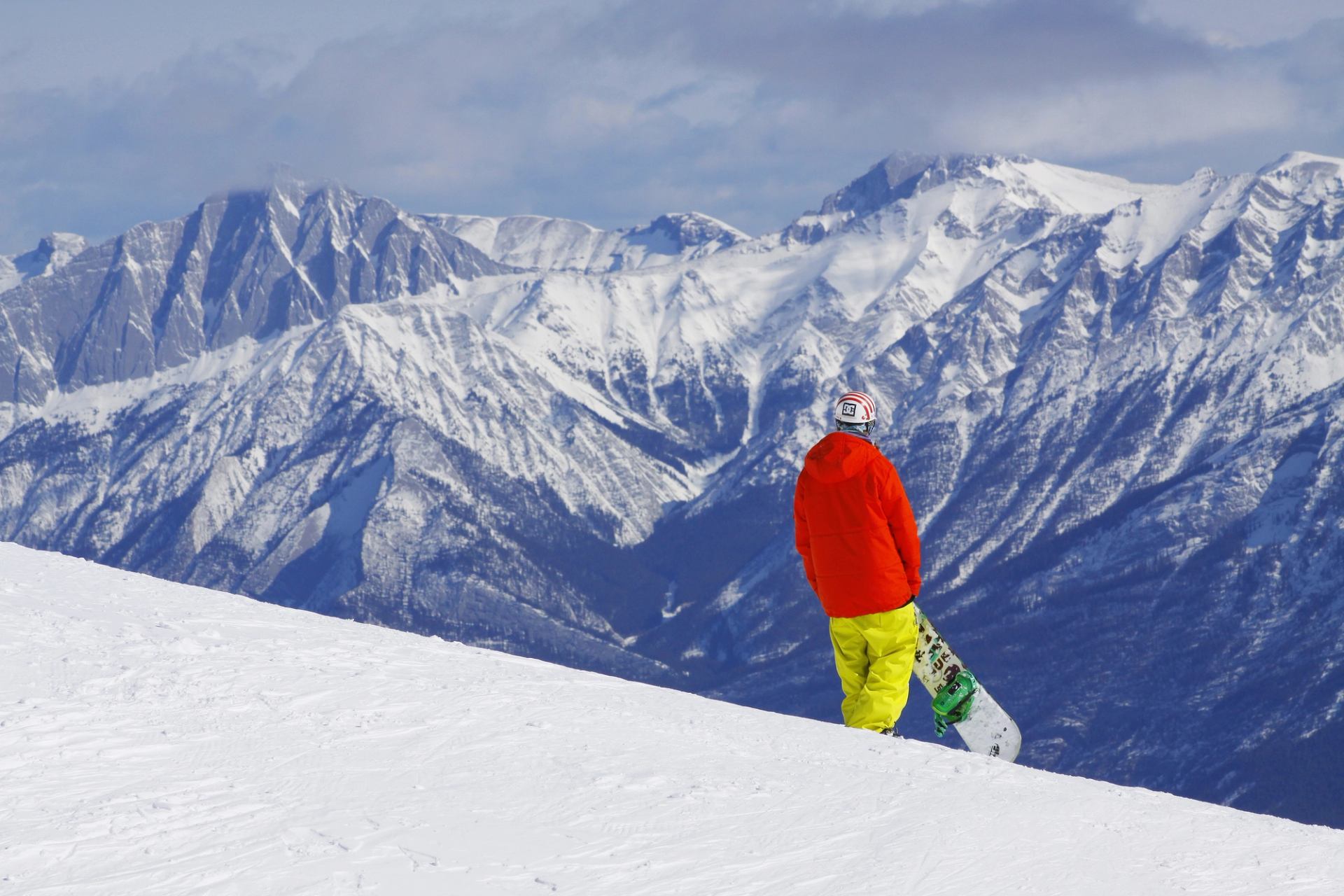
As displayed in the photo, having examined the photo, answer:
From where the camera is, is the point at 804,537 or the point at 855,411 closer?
the point at 855,411

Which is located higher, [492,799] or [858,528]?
[858,528]

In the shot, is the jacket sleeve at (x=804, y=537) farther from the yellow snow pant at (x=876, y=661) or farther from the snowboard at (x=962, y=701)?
the snowboard at (x=962, y=701)

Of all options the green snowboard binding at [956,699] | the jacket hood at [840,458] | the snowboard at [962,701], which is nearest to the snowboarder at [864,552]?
the jacket hood at [840,458]

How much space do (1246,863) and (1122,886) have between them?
1.72 m

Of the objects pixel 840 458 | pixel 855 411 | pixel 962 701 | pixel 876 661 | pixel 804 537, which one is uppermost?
pixel 855 411

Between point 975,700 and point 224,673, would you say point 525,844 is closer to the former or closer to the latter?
point 224,673

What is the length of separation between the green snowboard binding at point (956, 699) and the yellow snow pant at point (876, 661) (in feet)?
2.30

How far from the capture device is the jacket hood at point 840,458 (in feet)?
57.0

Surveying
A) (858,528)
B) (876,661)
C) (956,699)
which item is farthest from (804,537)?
(956,699)

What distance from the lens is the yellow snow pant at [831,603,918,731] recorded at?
1794 centimetres

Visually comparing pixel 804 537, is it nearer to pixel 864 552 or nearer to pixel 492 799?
pixel 864 552

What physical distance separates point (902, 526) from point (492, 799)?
691 cm

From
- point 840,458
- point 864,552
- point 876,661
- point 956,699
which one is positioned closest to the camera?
point 840,458

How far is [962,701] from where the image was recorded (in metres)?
19.3
